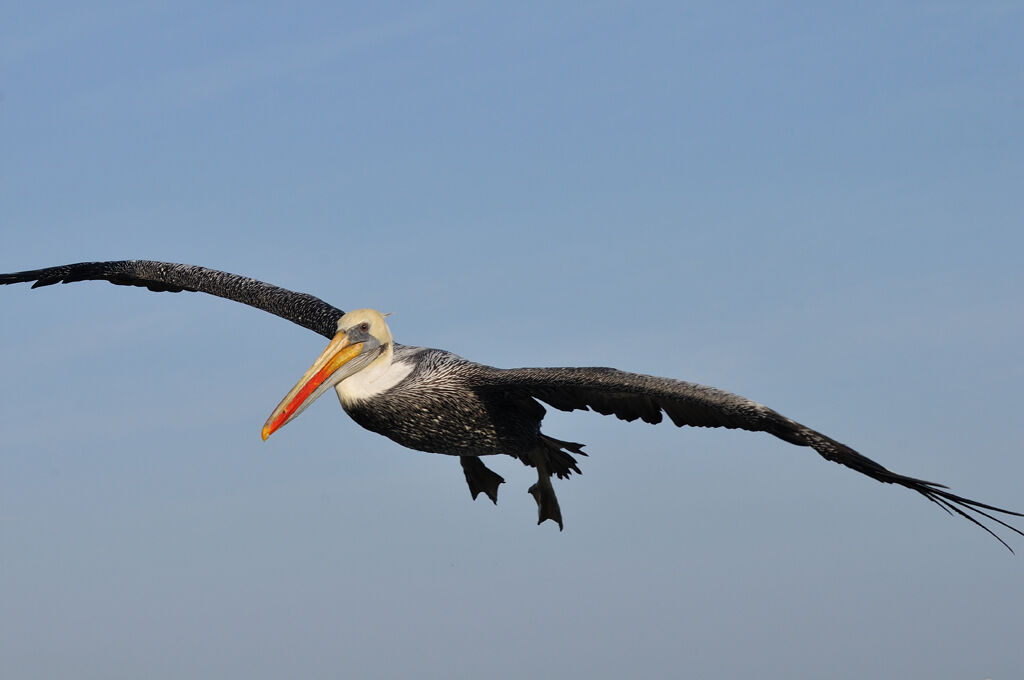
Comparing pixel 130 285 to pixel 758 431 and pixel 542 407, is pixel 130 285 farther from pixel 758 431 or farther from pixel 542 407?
pixel 758 431

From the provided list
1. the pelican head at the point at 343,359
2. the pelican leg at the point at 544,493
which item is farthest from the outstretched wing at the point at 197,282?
the pelican leg at the point at 544,493

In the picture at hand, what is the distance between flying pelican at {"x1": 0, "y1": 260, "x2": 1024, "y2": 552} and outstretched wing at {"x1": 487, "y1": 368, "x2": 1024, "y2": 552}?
0.01m

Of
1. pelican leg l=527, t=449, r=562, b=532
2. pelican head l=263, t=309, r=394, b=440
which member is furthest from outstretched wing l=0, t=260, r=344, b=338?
pelican leg l=527, t=449, r=562, b=532

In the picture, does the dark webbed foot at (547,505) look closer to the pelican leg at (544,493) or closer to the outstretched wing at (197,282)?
the pelican leg at (544,493)

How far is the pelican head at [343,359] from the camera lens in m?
11.9

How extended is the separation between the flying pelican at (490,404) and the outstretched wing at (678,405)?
0.01 metres

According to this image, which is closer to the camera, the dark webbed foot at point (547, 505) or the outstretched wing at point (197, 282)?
the dark webbed foot at point (547, 505)

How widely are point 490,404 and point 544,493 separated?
1.69 metres

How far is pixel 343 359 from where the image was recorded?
12172mm

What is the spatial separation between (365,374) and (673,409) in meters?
3.03

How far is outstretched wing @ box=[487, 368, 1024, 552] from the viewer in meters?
10.2

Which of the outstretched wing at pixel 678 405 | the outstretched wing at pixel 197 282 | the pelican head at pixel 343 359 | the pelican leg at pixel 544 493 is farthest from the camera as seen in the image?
the outstretched wing at pixel 197 282

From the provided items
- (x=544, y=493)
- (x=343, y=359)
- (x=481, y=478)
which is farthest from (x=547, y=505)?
(x=343, y=359)

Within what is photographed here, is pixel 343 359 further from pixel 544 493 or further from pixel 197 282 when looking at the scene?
pixel 197 282
